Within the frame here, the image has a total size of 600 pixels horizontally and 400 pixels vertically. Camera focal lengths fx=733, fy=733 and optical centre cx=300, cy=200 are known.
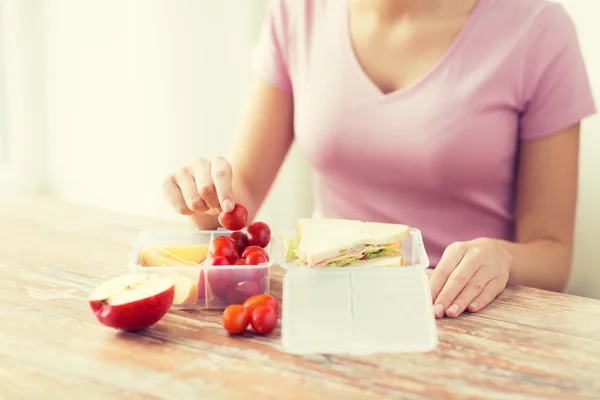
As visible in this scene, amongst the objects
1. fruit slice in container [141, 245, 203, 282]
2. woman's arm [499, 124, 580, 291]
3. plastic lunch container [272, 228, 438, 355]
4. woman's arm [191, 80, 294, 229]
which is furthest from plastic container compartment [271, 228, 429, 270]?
woman's arm [191, 80, 294, 229]

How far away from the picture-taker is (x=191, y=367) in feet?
2.58

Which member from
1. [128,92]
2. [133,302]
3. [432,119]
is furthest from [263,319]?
[128,92]

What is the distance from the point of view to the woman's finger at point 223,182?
1.00 m

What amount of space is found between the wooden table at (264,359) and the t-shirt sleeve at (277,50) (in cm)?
54

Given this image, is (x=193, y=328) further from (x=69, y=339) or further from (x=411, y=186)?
(x=411, y=186)

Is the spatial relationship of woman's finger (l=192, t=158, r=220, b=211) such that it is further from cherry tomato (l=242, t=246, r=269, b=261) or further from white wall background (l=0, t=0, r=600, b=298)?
white wall background (l=0, t=0, r=600, b=298)

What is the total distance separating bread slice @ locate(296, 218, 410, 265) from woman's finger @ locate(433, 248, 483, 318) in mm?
83

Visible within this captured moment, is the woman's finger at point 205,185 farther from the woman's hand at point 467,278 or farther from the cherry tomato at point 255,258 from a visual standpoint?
the woman's hand at point 467,278

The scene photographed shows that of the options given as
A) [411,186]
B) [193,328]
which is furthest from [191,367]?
[411,186]

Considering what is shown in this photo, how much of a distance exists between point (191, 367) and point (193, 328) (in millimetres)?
102

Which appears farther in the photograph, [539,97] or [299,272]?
[539,97]

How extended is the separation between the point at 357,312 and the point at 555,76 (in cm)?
59

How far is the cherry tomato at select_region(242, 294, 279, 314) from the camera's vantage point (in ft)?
2.89

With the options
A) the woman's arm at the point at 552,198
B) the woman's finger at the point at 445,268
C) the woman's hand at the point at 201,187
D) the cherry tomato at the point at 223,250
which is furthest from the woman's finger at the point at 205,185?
the woman's arm at the point at 552,198
